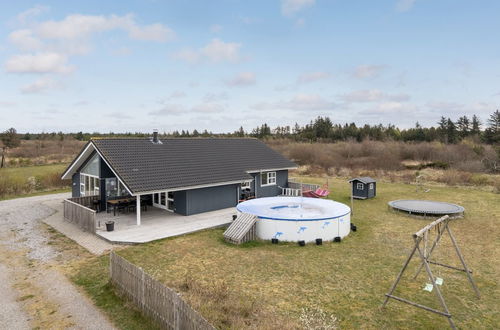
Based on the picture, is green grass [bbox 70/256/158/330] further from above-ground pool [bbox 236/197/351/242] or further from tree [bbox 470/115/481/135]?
tree [bbox 470/115/481/135]

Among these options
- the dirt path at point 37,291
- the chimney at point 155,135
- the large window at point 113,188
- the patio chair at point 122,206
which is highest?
the chimney at point 155,135

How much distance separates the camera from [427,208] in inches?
742

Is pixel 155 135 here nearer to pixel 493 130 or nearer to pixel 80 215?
pixel 80 215

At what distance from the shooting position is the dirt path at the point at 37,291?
7.35 m

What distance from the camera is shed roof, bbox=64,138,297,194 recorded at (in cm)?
1620

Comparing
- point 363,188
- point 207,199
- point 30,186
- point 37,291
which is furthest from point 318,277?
point 30,186

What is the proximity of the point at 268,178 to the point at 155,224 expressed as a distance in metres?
10.1

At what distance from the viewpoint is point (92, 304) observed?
26.7 ft

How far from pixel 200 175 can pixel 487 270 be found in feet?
44.9

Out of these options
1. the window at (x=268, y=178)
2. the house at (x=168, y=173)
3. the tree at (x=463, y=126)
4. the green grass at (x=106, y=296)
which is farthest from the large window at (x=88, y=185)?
the tree at (x=463, y=126)

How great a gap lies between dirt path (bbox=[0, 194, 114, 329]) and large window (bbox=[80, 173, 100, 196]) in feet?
13.8

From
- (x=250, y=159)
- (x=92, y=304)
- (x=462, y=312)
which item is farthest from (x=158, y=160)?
(x=462, y=312)

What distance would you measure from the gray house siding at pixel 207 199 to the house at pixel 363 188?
31.2 ft

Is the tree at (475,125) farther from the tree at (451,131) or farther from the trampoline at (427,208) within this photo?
the trampoline at (427,208)
